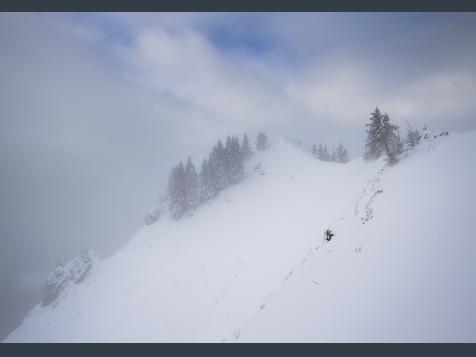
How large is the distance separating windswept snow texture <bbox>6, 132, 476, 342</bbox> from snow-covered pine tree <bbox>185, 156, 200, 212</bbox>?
193 inches

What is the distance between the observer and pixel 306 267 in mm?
16828

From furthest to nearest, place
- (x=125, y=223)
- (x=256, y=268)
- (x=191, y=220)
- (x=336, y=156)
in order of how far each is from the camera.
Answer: (x=125, y=223)
(x=336, y=156)
(x=191, y=220)
(x=256, y=268)

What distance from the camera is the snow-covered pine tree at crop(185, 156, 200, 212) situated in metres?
56.8

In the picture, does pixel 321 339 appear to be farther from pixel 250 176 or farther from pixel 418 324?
pixel 250 176

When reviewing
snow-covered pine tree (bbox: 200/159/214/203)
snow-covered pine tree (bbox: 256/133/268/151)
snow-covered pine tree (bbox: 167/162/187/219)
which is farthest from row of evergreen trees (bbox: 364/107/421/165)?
snow-covered pine tree (bbox: 256/133/268/151)

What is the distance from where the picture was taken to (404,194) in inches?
722

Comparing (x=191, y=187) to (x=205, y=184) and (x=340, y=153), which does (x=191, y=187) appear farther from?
(x=340, y=153)

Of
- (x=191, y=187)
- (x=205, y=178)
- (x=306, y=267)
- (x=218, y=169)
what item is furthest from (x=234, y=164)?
(x=306, y=267)

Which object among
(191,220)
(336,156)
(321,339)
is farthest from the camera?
(336,156)

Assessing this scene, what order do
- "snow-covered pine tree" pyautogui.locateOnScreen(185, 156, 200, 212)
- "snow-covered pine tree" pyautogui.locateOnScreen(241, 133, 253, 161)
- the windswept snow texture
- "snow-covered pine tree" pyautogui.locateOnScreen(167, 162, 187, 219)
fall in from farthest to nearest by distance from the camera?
1. "snow-covered pine tree" pyautogui.locateOnScreen(241, 133, 253, 161)
2. "snow-covered pine tree" pyautogui.locateOnScreen(185, 156, 200, 212)
3. "snow-covered pine tree" pyautogui.locateOnScreen(167, 162, 187, 219)
4. the windswept snow texture

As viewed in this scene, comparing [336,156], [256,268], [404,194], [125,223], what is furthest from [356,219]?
[125,223]

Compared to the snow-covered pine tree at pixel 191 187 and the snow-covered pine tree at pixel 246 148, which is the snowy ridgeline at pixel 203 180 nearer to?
the snow-covered pine tree at pixel 191 187

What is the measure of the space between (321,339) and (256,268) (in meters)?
18.6

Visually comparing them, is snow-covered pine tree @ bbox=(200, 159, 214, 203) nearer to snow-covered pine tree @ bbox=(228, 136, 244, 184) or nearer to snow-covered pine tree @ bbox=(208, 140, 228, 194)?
snow-covered pine tree @ bbox=(208, 140, 228, 194)
